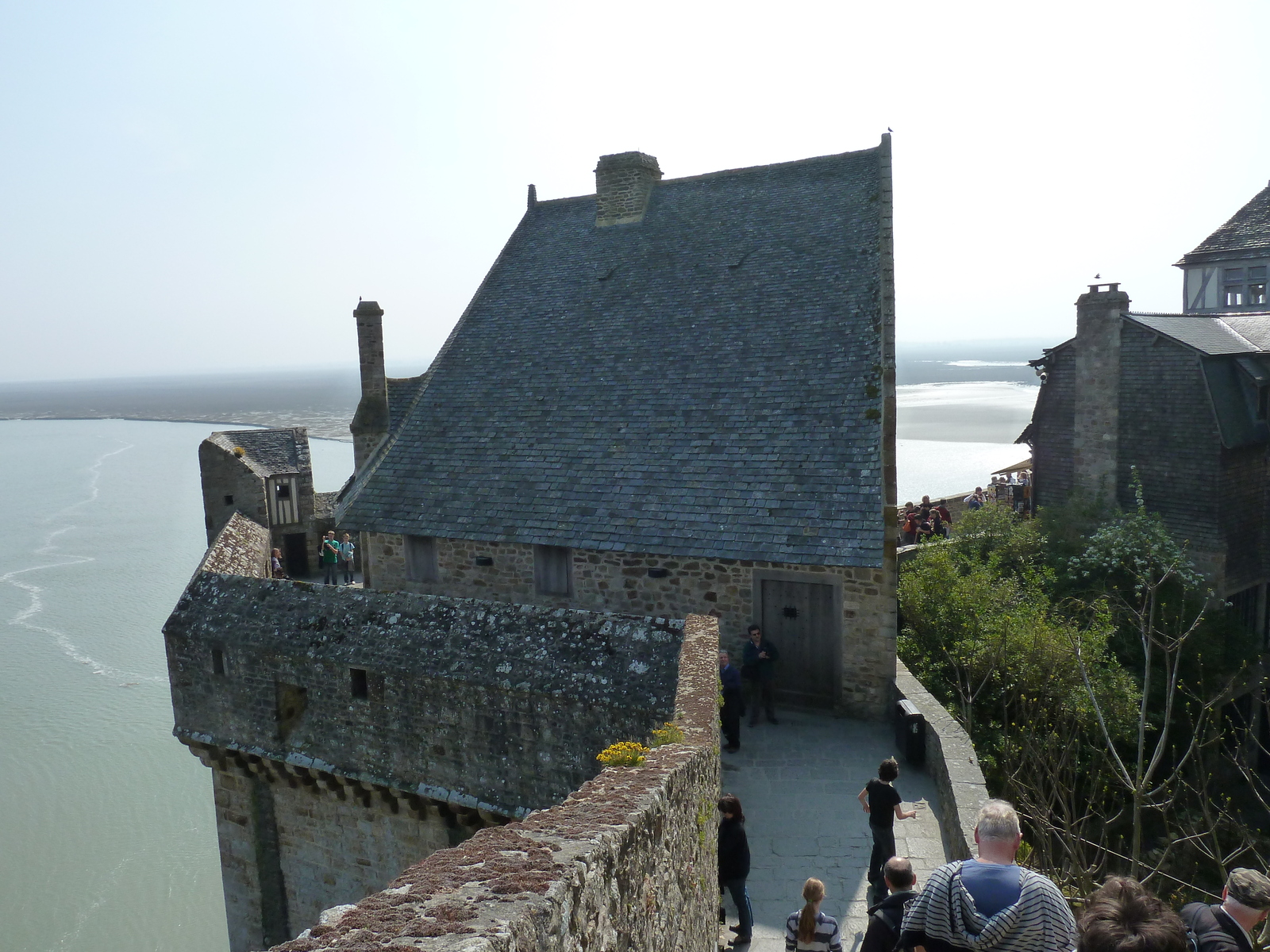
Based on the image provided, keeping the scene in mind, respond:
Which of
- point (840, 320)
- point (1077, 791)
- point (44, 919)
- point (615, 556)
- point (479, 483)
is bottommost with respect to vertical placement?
point (44, 919)

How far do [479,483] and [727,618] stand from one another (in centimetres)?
489

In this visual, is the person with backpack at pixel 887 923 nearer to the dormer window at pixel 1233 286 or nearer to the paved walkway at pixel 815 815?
the paved walkway at pixel 815 815

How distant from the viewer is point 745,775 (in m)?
10.9

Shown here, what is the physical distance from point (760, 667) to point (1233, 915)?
838cm

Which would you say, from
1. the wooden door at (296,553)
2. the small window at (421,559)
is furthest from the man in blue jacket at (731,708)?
the wooden door at (296,553)

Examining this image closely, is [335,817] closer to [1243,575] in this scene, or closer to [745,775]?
[745,775]

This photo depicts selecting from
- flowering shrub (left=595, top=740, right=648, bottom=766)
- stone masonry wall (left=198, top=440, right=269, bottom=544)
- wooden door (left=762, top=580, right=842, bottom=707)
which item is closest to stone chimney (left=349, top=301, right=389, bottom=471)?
stone masonry wall (left=198, top=440, right=269, bottom=544)

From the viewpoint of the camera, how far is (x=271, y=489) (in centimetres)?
2269

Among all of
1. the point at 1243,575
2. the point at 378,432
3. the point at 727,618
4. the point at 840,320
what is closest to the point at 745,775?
the point at 727,618

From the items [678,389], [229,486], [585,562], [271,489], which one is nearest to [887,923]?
[585,562]

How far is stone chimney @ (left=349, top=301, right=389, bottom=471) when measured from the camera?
17.8 m

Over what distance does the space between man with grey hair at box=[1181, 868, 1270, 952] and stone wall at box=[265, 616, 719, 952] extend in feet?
8.08

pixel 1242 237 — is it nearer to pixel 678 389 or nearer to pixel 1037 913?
pixel 678 389

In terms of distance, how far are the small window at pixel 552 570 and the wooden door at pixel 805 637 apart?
3191 mm
